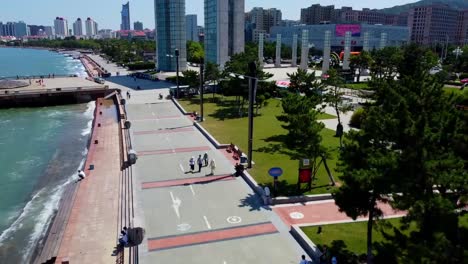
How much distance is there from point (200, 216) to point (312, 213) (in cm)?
592

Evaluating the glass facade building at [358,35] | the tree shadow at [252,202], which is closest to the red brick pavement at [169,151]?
the tree shadow at [252,202]

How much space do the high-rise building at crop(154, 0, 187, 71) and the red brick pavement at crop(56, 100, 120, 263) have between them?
2906 inches

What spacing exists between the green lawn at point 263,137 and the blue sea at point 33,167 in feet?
44.6

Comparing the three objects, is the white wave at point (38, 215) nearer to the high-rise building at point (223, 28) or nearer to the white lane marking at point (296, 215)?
the white lane marking at point (296, 215)

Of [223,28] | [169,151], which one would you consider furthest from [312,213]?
[223,28]

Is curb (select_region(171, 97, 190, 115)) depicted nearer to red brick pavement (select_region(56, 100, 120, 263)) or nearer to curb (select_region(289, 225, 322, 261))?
red brick pavement (select_region(56, 100, 120, 263))

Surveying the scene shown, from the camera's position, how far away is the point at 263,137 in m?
37.3

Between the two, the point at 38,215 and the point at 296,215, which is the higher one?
the point at 296,215

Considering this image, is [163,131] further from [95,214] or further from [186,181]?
[95,214]

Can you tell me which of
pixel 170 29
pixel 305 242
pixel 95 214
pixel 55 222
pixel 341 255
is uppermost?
pixel 170 29

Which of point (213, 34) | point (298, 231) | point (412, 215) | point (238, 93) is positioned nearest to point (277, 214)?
point (298, 231)

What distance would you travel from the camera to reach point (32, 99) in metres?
71.2

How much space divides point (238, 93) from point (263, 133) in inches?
410

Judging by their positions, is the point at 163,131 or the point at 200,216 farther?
the point at 163,131
